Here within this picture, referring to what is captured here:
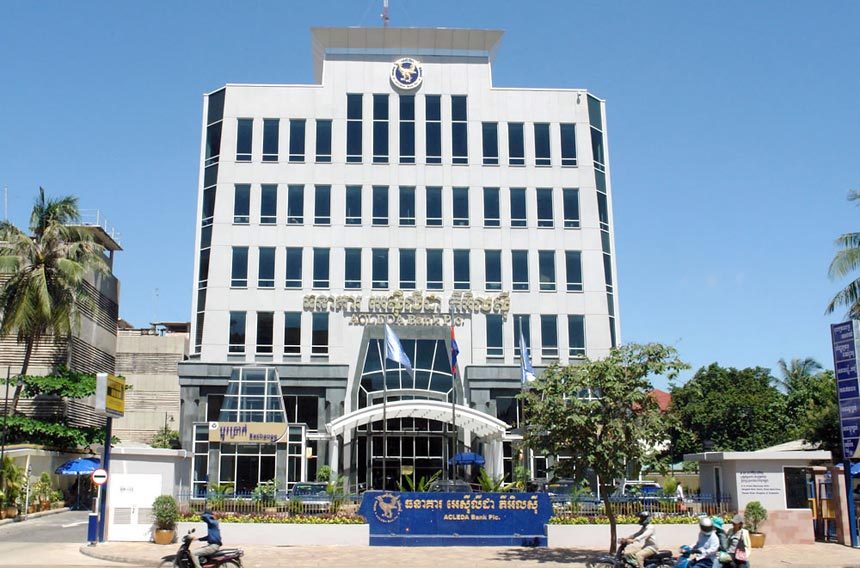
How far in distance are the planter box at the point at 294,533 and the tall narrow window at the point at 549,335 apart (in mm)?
22397

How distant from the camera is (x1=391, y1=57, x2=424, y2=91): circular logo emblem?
51.5 m

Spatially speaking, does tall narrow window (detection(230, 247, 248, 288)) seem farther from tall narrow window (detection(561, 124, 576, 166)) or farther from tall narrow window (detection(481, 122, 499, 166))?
tall narrow window (detection(561, 124, 576, 166))

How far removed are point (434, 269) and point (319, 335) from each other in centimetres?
753

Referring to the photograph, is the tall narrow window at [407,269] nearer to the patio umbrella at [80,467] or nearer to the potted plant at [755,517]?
the patio umbrella at [80,467]

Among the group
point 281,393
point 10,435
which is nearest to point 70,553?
point 281,393

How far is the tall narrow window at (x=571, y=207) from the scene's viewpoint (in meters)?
50.8

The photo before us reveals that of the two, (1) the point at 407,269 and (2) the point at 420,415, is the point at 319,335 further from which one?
(2) the point at 420,415

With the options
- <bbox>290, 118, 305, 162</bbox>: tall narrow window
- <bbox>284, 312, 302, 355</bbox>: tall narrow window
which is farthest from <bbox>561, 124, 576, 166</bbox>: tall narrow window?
<bbox>284, 312, 302, 355</bbox>: tall narrow window

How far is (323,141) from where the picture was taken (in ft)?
167

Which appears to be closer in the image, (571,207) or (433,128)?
(571,207)

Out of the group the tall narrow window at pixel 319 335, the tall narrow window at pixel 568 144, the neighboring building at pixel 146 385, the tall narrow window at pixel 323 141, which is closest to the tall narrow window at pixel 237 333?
the tall narrow window at pixel 319 335

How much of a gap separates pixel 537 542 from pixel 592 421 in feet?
20.3

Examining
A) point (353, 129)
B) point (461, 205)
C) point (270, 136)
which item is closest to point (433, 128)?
point (353, 129)

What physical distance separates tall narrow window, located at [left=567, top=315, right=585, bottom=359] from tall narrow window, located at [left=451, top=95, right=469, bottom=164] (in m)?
11.2
